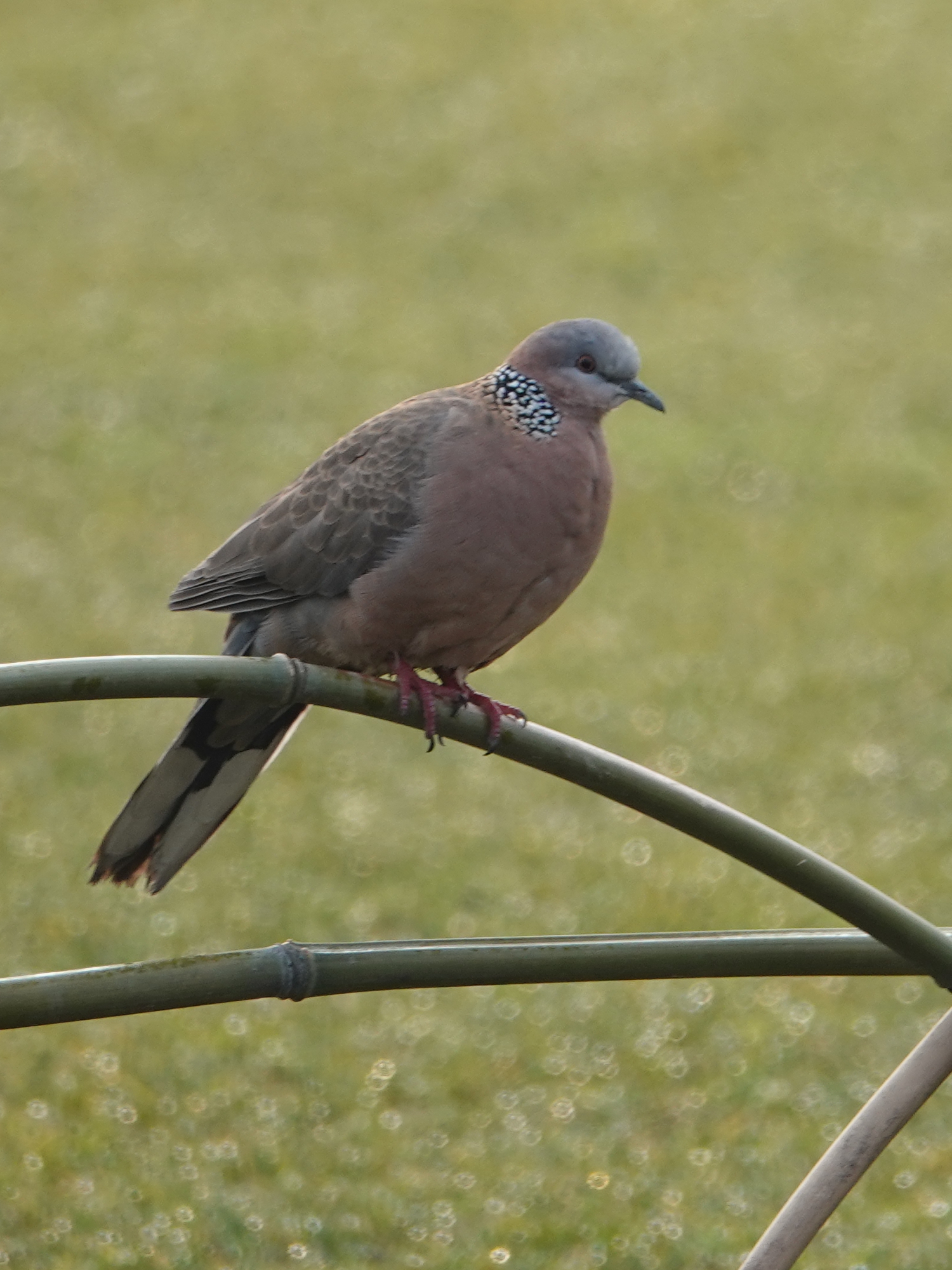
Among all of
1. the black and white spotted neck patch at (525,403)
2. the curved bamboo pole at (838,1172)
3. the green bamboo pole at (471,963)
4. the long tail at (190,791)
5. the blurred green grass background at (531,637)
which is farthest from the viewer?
the blurred green grass background at (531,637)

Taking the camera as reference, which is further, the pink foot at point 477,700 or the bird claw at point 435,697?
the pink foot at point 477,700

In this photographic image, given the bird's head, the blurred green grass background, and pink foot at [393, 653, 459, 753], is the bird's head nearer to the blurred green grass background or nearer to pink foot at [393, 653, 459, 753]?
pink foot at [393, 653, 459, 753]

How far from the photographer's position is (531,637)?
9.20 metres

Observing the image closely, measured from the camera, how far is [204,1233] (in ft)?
15.5

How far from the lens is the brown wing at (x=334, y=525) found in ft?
12.5

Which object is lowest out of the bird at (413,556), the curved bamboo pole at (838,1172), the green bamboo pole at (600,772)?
the curved bamboo pole at (838,1172)

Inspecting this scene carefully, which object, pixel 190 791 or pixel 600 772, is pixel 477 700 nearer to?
pixel 190 791

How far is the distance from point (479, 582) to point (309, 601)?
0.49 m

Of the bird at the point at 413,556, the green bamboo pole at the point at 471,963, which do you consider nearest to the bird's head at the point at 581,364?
the bird at the point at 413,556

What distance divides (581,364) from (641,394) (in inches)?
6.9

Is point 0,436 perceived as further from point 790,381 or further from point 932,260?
point 932,260

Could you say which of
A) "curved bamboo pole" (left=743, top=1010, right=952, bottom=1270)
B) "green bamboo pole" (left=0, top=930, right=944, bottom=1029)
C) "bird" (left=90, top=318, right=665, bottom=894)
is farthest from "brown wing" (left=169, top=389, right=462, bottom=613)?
"curved bamboo pole" (left=743, top=1010, right=952, bottom=1270)

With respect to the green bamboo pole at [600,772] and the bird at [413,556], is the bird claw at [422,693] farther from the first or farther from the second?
the green bamboo pole at [600,772]

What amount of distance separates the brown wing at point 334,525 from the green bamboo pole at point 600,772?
3.26ft
